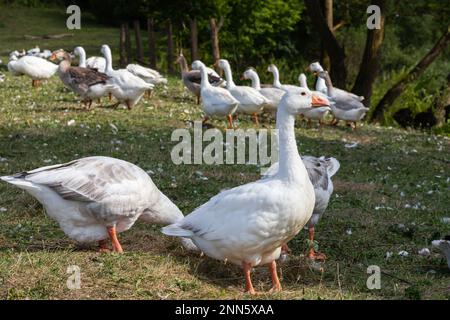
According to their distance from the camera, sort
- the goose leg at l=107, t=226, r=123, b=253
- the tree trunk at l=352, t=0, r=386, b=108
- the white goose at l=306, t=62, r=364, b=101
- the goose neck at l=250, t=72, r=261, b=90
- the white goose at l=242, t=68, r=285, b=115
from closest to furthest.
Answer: the goose leg at l=107, t=226, r=123, b=253 < the white goose at l=242, t=68, r=285, b=115 < the white goose at l=306, t=62, r=364, b=101 < the goose neck at l=250, t=72, r=261, b=90 < the tree trunk at l=352, t=0, r=386, b=108

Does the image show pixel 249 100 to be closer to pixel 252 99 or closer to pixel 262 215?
pixel 252 99

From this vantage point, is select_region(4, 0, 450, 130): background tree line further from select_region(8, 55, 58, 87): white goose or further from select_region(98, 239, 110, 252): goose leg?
select_region(98, 239, 110, 252): goose leg

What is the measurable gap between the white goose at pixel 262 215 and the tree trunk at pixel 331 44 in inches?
633

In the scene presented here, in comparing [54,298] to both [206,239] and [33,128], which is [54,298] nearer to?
[206,239]

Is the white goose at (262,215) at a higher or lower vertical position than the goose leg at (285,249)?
higher

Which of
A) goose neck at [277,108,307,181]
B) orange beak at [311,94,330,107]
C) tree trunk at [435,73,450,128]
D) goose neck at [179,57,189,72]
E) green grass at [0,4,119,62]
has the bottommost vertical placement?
green grass at [0,4,119,62]

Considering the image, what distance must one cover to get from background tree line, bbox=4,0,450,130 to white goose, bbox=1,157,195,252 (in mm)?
15962

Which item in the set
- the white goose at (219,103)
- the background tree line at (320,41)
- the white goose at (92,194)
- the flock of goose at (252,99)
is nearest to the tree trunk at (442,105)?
the background tree line at (320,41)

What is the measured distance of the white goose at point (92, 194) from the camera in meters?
7.06

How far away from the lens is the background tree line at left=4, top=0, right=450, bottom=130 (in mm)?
22578

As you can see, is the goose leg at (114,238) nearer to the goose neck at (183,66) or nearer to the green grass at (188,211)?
the green grass at (188,211)

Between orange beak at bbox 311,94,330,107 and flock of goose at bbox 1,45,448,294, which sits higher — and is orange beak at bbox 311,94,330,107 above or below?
above

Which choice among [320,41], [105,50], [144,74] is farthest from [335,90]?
[320,41]

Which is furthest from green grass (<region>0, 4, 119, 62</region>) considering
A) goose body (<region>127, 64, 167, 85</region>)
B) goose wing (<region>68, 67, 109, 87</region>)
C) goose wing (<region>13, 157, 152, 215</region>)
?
goose wing (<region>13, 157, 152, 215</region>)
